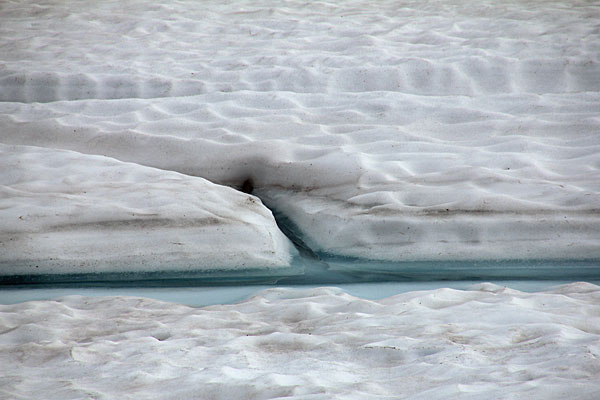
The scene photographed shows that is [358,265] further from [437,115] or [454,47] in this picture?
[454,47]

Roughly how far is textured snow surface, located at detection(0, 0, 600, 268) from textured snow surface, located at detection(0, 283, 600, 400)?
0.66 meters

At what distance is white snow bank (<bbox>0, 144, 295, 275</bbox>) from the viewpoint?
3568 millimetres

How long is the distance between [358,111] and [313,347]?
279cm

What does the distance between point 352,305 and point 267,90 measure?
2.94 metres

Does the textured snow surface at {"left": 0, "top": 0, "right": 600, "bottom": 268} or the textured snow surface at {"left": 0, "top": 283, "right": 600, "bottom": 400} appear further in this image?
the textured snow surface at {"left": 0, "top": 0, "right": 600, "bottom": 268}

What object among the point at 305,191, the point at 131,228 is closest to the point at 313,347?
the point at 131,228

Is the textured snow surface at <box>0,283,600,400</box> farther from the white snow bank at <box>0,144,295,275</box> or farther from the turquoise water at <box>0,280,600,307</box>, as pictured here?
the white snow bank at <box>0,144,295,275</box>

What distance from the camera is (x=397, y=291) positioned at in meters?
3.37

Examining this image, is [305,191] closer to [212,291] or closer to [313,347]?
[212,291]

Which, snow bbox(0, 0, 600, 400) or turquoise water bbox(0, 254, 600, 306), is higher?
snow bbox(0, 0, 600, 400)

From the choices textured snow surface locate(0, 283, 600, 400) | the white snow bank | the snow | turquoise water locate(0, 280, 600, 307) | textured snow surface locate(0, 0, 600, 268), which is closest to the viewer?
textured snow surface locate(0, 283, 600, 400)

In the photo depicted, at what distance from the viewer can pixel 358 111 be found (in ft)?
16.4

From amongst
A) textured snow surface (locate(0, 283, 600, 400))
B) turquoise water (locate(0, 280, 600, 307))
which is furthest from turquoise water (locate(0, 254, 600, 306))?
textured snow surface (locate(0, 283, 600, 400))

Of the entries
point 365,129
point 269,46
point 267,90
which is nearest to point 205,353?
point 365,129
